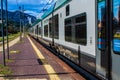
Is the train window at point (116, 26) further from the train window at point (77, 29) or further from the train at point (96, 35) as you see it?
the train window at point (77, 29)

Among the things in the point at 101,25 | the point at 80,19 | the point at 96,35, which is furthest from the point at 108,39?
the point at 80,19

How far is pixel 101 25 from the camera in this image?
882 centimetres

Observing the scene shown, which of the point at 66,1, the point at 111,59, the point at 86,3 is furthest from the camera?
the point at 66,1

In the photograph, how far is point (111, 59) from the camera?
812 cm

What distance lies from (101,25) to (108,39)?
64cm

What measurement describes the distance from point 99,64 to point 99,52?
312mm

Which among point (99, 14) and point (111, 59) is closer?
point (111, 59)

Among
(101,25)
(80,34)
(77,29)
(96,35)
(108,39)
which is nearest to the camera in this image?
(108,39)

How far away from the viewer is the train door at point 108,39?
25.5 feet

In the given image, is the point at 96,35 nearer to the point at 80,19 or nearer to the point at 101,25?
the point at 101,25

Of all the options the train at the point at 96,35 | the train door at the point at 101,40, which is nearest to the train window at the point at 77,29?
the train at the point at 96,35

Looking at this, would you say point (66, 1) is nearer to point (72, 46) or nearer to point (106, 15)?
point (72, 46)

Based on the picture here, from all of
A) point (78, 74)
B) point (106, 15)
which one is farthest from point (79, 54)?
point (106, 15)

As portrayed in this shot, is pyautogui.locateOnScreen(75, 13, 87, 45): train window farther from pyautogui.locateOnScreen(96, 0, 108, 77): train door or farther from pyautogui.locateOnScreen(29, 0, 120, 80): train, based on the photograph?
pyautogui.locateOnScreen(96, 0, 108, 77): train door
